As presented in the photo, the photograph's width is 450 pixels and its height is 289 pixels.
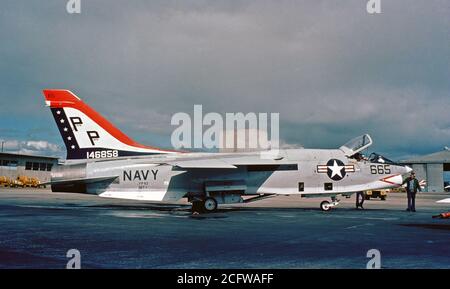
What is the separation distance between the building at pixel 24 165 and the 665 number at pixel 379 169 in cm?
8436

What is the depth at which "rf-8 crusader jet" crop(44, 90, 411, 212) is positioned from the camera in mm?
18750

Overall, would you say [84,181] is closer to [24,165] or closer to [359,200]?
[359,200]

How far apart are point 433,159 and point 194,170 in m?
75.7

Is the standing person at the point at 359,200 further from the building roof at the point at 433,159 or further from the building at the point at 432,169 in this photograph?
the building roof at the point at 433,159

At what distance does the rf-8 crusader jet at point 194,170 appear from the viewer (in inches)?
738

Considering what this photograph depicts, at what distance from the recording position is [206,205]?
1842 centimetres

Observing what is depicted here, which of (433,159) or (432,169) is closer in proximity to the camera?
(432,169)

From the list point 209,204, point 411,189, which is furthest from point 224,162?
point 411,189

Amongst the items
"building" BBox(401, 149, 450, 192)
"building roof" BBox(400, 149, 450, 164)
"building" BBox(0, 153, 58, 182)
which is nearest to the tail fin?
"building" BBox(401, 149, 450, 192)

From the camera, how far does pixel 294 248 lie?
795 centimetres

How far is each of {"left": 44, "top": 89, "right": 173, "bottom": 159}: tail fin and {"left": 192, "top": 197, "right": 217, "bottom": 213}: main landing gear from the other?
487 centimetres

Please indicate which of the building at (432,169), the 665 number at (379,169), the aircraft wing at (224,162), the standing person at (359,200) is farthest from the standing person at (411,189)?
the building at (432,169)
